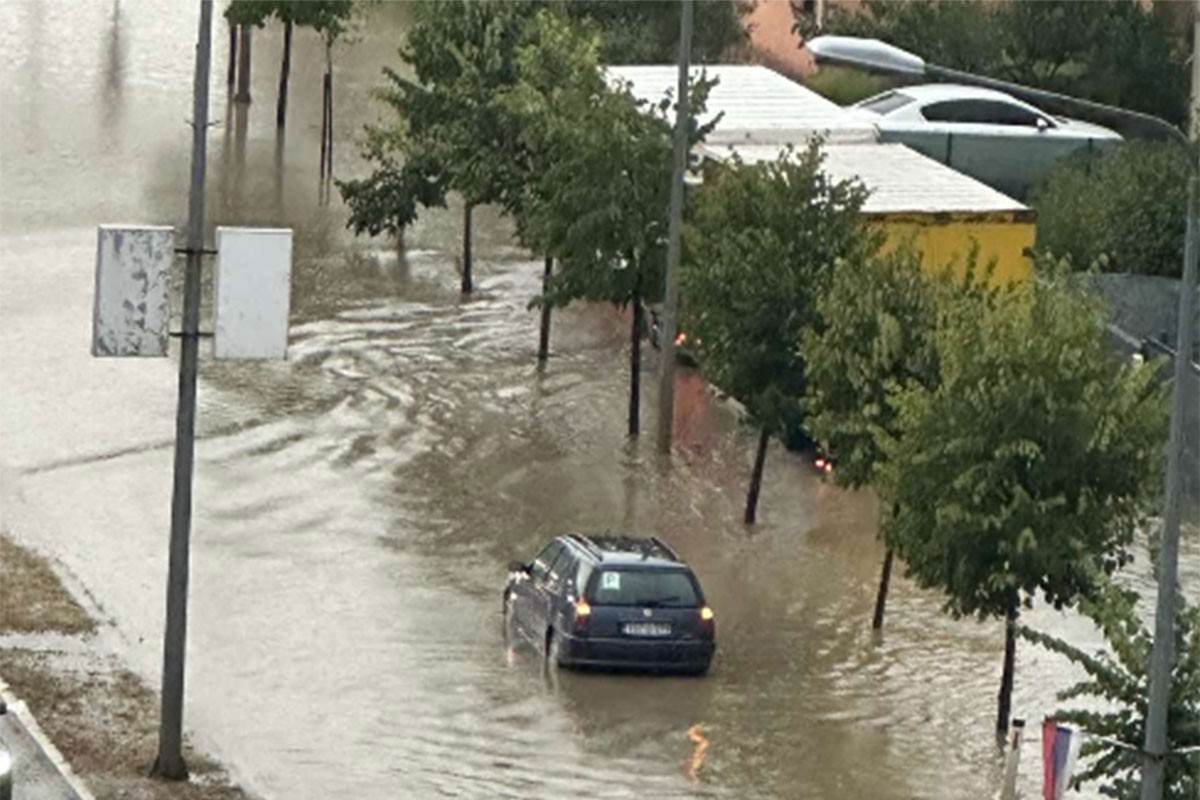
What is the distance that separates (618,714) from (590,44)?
13.6 meters

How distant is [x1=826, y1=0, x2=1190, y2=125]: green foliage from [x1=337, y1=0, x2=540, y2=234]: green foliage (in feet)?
31.2

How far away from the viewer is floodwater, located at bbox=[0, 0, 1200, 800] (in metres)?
28.2

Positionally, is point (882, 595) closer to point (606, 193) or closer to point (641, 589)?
point (641, 589)

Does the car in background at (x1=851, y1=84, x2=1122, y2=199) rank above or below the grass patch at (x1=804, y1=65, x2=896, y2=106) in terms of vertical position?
below

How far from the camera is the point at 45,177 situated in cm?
5156

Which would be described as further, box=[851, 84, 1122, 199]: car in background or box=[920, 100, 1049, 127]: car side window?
box=[920, 100, 1049, 127]: car side window

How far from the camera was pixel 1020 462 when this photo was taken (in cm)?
2906

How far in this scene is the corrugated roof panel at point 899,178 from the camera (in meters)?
41.9

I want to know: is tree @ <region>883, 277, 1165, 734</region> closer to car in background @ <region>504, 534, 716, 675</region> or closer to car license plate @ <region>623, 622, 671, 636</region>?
car in background @ <region>504, 534, 716, 675</region>

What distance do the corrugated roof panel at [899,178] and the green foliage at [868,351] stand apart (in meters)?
7.75

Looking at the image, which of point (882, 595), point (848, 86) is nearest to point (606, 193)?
point (882, 595)

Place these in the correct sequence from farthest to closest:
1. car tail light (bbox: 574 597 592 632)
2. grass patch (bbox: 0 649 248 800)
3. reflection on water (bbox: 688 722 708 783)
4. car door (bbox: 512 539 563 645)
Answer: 1. car door (bbox: 512 539 563 645)
2. car tail light (bbox: 574 597 592 632)
3. reflection on water (bbox: 688 722 708 783)
4. grass patch (bbox: 0 649 248 800)

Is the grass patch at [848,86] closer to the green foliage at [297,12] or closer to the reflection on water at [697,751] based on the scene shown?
the green foliage at [297,12]

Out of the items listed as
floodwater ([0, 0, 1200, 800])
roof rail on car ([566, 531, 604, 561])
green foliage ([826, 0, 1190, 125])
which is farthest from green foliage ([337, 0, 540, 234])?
roof rail on car ([566, 531, 604, 561])
